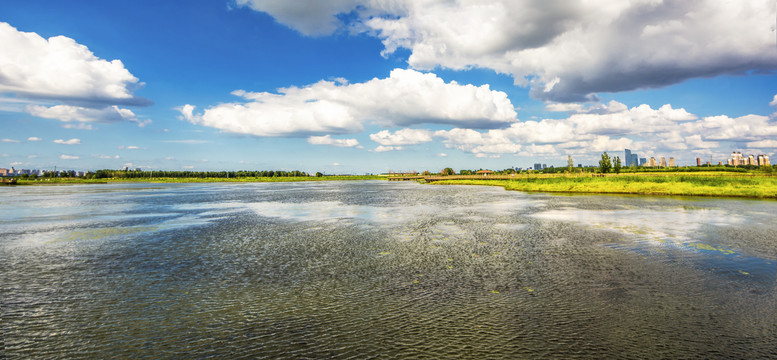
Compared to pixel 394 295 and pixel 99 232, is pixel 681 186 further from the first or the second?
pixel 99 232

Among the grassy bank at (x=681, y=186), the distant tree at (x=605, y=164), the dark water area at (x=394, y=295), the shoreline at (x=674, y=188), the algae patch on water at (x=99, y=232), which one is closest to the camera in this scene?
the dark water area at (x=394, y=295)

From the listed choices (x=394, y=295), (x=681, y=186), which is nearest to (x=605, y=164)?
(x=681, y=186)

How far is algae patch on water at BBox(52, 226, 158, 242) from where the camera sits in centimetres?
2694

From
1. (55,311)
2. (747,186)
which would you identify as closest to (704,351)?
(55,311)

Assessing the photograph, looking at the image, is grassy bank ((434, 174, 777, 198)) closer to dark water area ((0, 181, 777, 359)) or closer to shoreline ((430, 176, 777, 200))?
shoreline ((430, 176, 777, 200))

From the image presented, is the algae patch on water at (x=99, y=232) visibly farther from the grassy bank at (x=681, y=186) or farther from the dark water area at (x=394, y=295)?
the grassy bank at (x=681, y=186)

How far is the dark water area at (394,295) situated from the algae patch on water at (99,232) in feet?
1.87

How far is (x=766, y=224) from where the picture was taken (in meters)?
30.3

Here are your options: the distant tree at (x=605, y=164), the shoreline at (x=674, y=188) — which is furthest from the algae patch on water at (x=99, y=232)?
the distant tree at (x=605, y=164)

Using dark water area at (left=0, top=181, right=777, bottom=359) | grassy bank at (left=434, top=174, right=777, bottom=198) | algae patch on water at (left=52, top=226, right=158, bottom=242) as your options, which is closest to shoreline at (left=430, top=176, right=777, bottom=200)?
grassy bank at (left=434, top=174, right=777, bottom=198)

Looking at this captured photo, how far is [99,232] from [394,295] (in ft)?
94.7

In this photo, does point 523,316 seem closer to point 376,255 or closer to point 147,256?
point 376,255

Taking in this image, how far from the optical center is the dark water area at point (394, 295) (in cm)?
988

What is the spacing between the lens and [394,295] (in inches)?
547
